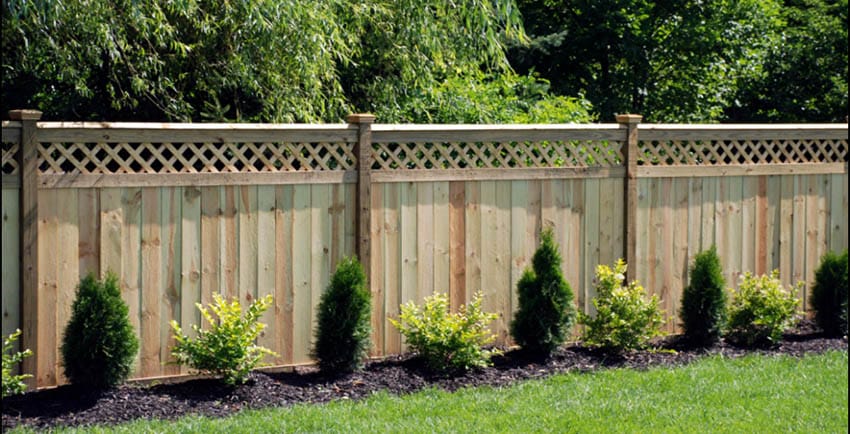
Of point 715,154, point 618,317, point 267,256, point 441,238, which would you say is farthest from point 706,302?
point 267,256

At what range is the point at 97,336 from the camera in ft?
19.2

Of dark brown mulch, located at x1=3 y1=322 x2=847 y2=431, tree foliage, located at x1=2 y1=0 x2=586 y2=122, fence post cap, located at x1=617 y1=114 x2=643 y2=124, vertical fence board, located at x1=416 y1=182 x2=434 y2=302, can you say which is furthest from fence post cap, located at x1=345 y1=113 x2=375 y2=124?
fence post cap, located at x1=617 y1=114 x2=643 y2=124

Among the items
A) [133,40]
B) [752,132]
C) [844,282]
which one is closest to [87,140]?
[133,40]

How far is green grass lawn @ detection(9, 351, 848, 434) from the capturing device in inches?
216

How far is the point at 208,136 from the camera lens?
6.41 meters

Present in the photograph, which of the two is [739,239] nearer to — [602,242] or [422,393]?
[602,242]

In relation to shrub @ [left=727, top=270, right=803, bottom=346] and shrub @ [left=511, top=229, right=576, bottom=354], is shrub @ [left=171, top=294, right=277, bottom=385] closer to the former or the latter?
shrub @ [left=511, top=229, right=576, bottom=354]

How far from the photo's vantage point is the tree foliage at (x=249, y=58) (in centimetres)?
747

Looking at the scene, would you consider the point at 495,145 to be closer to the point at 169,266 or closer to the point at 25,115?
the point at 169,266

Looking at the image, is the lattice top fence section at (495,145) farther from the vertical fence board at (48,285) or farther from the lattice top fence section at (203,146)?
the vertical fence board at (48,285)

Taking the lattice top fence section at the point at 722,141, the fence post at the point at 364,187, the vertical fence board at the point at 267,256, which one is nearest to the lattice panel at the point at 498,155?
the fence post at the point at 364,187

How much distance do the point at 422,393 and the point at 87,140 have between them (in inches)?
92.0

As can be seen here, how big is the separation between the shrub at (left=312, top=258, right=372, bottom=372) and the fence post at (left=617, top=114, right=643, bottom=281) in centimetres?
227

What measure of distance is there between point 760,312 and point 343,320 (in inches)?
126
